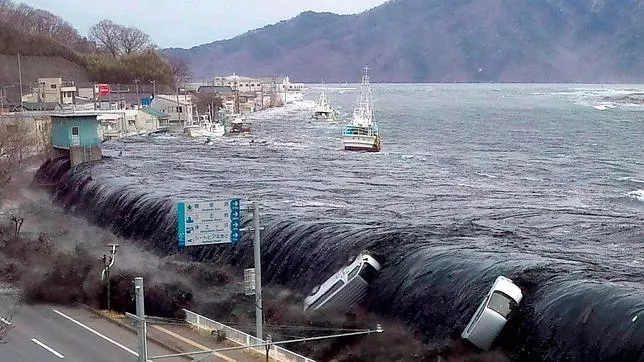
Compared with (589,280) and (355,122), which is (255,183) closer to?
(589,280)

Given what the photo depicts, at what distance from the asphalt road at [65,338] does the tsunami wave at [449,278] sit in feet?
16.5

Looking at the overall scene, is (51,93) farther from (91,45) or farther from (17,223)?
(91,45)

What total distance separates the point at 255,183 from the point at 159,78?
6533cm

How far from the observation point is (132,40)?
127375 millimetres

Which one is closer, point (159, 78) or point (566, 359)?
point (566, 359)

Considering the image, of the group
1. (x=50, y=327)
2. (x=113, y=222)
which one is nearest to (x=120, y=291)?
(x=50, y=327)

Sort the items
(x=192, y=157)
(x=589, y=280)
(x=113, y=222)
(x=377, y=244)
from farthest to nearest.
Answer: (x=192, y=157) < (x=113, y=222) < (x=377, y=244) < (x=589, y=280)

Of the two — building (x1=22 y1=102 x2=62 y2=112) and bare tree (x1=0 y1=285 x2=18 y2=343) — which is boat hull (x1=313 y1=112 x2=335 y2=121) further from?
bare tree (x1=0 y1=285 x2=18 y2=343)

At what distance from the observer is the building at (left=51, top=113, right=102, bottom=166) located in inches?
1563

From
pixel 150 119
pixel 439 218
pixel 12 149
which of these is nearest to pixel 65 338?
pixel 439 218

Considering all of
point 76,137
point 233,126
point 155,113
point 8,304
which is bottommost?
point 8,304

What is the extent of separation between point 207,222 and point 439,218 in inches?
579

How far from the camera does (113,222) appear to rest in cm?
2991

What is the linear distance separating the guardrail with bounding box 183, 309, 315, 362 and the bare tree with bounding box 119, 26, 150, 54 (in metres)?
112
